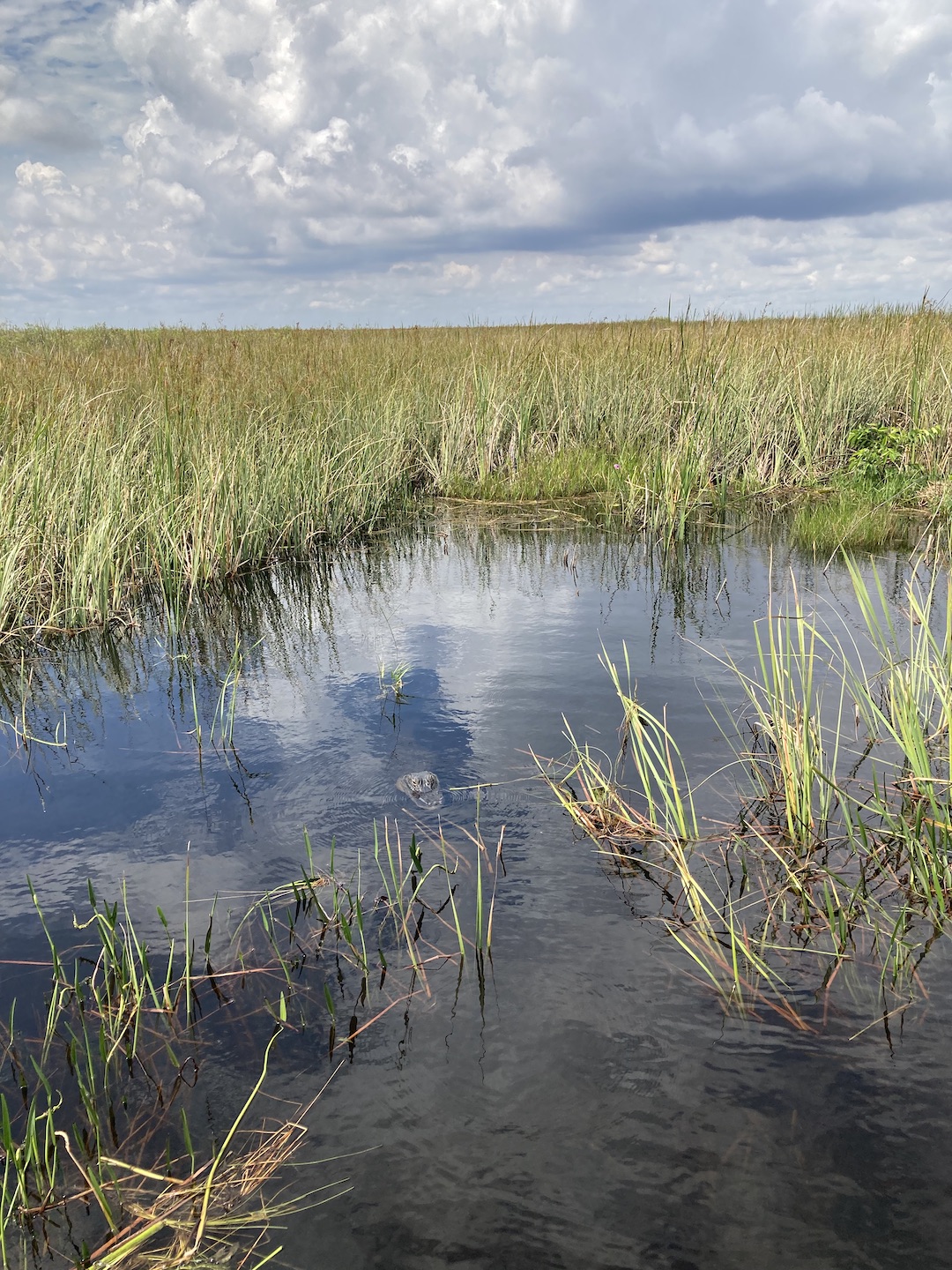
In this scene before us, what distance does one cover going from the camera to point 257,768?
12.4ft

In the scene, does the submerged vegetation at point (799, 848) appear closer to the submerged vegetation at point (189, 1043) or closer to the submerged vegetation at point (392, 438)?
the submerged vegetation at point (189, 1043)

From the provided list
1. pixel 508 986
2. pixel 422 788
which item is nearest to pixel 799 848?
pixel 508 986

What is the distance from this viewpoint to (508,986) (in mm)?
2453

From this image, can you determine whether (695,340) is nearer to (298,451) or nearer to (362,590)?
(298,451)

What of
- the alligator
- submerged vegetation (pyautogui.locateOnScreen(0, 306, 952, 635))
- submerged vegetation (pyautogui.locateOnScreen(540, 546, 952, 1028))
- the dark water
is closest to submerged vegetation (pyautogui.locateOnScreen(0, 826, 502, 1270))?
the dark water

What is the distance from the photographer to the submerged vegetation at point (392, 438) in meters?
6.06

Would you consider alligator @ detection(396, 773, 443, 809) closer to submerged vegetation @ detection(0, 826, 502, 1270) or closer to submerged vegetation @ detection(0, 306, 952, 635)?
submerged vegetation @ detection(0, 826, 502, 1270)

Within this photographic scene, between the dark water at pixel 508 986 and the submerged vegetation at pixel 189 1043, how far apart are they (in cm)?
8

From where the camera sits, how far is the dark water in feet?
6.00

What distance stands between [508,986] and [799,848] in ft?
3.97

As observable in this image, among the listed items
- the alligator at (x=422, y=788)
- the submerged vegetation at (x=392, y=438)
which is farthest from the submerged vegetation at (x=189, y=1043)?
the submerged vegetation at (x=392, y=438)

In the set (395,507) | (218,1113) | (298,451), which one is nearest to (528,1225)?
(218,1113)

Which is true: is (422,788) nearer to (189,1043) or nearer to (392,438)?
(189,1043)

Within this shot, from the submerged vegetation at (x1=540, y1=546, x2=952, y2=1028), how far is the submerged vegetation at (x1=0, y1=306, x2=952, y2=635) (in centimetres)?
385
